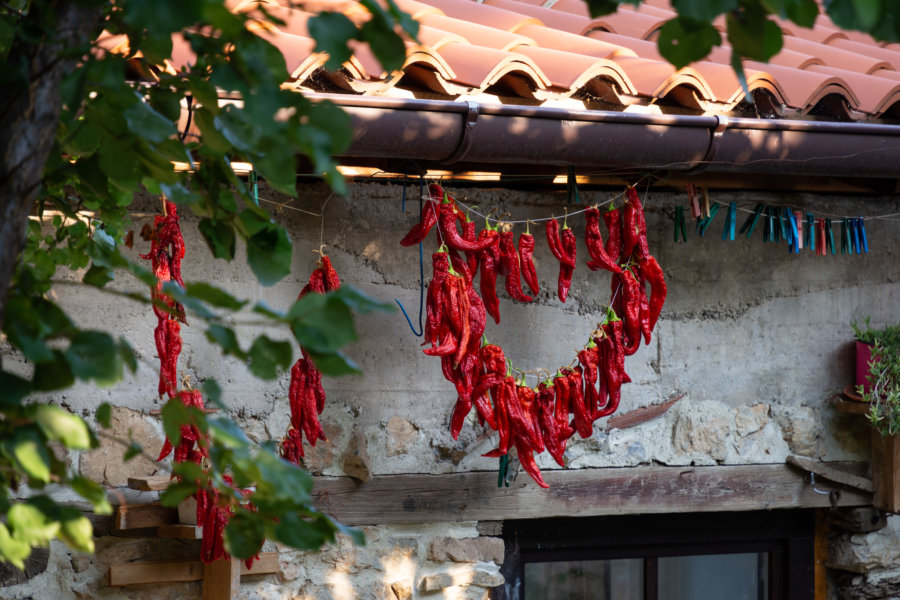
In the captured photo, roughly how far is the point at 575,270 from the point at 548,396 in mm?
585

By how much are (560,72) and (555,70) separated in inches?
0.7

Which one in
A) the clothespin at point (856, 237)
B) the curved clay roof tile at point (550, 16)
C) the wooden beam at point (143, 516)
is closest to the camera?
the wooden beam at point (143, 516)

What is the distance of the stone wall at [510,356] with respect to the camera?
108 inches

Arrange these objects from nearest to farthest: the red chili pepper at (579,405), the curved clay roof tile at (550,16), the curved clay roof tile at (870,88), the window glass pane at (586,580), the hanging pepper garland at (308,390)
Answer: the hanging pepper garland at (308,390) < the red chili pepper at (579,405) < the curved clay roof tile at (870,88) < the window glass pane at (586,580) < the curved clay roof tile at (550,16)

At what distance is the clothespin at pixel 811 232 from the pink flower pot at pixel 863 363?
399mm

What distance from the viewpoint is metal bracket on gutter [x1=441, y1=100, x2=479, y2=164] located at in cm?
242

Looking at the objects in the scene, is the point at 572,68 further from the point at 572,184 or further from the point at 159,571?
the point at 159,571

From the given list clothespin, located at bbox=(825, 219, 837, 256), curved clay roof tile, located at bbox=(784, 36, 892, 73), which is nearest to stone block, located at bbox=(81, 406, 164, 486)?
clothespin, located at bbox=(825, 219, 837, 256)

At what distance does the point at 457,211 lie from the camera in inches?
108

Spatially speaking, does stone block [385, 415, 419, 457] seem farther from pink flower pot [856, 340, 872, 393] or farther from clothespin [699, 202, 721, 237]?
pink flower pot [856, 340, 872, 393]

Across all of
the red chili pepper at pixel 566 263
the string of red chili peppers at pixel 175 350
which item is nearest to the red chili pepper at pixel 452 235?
the red chili pepper at pixel 566 263

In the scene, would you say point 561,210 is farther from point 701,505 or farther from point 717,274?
point 701,505

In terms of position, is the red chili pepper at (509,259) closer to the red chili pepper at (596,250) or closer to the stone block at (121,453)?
the red chili pepper at (596,250)

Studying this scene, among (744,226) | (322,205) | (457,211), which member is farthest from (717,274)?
(322,205)
